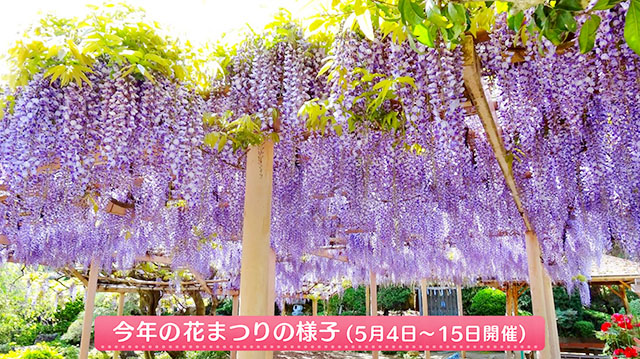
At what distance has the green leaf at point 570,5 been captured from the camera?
84 centimetres

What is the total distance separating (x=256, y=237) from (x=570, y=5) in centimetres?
195

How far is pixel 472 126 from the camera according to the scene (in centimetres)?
336

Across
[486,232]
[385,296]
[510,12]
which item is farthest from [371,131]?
[385,296]

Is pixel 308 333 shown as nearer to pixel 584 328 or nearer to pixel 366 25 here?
pixel 366 25

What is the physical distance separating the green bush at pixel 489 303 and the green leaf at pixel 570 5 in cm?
1435

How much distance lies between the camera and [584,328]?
12.9m

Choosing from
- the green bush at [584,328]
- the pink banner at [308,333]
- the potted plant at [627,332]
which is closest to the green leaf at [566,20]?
the pink banner at [308,333]

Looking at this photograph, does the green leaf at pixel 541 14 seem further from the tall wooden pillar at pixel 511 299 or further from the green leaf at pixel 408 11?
the tall wooden pillar at pixel 511 299

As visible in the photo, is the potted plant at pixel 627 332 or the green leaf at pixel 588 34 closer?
the green leaf at pixel 588 34

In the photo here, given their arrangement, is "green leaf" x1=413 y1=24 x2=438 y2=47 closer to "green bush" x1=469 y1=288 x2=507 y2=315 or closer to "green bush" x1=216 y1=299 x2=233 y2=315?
"green bush" x1=469 y1=288 x2=507 y2=315

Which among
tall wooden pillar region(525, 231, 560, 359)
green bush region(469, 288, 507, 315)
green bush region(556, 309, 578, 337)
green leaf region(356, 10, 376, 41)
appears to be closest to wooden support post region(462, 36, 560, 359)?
tall wooden pillar region(525, 231, 560, 359)

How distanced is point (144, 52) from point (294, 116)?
0.85 m

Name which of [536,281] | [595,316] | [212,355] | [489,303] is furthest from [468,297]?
[536,281]

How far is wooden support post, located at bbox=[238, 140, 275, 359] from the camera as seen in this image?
93.5 inches
